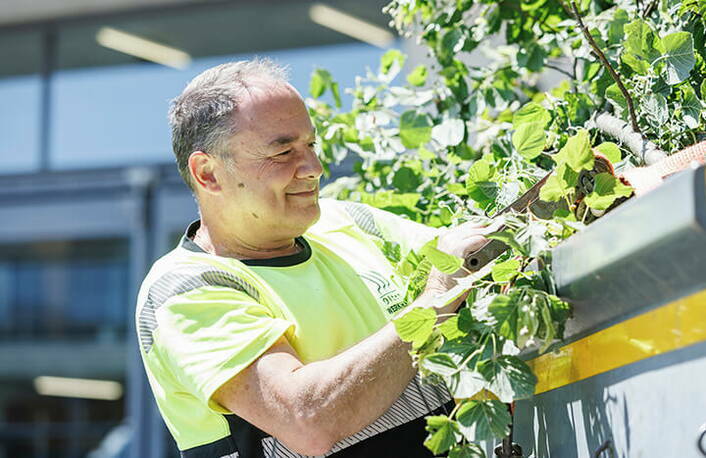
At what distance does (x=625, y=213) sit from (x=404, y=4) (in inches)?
55.0

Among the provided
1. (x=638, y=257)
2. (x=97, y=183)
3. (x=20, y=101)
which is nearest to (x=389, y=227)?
(x=638, y=257)

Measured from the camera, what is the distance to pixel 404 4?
218 cm

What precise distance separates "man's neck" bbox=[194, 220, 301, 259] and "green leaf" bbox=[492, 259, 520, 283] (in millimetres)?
610

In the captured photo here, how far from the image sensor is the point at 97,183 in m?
6.71

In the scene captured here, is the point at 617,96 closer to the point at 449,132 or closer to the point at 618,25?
the point at 618,25

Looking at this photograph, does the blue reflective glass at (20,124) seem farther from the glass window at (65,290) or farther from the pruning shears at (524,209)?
the pruning shears at (524,209)

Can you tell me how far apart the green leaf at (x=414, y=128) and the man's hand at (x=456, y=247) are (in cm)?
79

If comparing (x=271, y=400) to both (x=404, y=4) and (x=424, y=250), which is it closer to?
(x=424, y=250)

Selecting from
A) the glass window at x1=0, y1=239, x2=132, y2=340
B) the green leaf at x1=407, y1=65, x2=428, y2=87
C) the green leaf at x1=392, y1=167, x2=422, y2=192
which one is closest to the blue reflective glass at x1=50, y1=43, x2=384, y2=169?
the glass window at x1=0, y1=239, x2=132, y2=340

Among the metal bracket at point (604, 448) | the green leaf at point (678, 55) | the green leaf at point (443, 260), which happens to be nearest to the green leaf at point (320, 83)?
the green leaf at point (678, 55)

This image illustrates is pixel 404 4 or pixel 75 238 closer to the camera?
pixel 404 4

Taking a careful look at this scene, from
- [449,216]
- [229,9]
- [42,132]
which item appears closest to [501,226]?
[449,216]

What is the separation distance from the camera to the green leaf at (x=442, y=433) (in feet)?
3.81

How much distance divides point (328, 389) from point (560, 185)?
42cm
